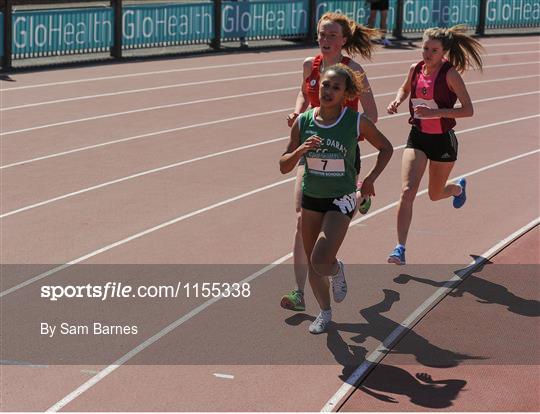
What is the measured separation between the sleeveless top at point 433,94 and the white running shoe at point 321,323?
8.23 feet

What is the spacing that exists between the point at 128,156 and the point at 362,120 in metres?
7.34

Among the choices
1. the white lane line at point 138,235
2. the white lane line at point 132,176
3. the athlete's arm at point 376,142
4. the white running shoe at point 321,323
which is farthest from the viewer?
the white lane line at point 132,176

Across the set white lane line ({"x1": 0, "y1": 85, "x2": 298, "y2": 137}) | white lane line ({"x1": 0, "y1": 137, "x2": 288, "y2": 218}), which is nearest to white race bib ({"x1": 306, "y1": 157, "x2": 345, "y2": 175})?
white lane line ({"x1": 0, "y1": 137, "x2": 288, "y2": 218})

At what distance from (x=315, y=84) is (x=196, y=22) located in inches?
660

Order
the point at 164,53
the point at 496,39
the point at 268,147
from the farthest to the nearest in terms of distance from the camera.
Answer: the point at 496,39 → the point at 164,53 → the point at 268,147

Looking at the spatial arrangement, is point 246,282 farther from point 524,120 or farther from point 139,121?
point 524,120

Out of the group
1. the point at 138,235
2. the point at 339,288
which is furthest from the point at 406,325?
the point at 138,235

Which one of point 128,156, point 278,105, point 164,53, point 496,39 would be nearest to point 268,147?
point 128,156

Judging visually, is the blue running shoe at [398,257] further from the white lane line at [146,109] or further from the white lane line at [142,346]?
the white lane line at [146,109]

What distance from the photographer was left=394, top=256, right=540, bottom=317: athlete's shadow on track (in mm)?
9352

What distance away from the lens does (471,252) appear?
433 inches

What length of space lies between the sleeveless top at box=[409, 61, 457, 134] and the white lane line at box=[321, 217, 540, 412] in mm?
1348

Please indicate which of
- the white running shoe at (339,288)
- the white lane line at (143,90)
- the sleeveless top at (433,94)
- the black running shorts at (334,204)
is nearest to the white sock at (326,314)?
the white running shoe at (339,288)

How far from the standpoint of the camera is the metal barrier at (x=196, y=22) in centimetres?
2273
